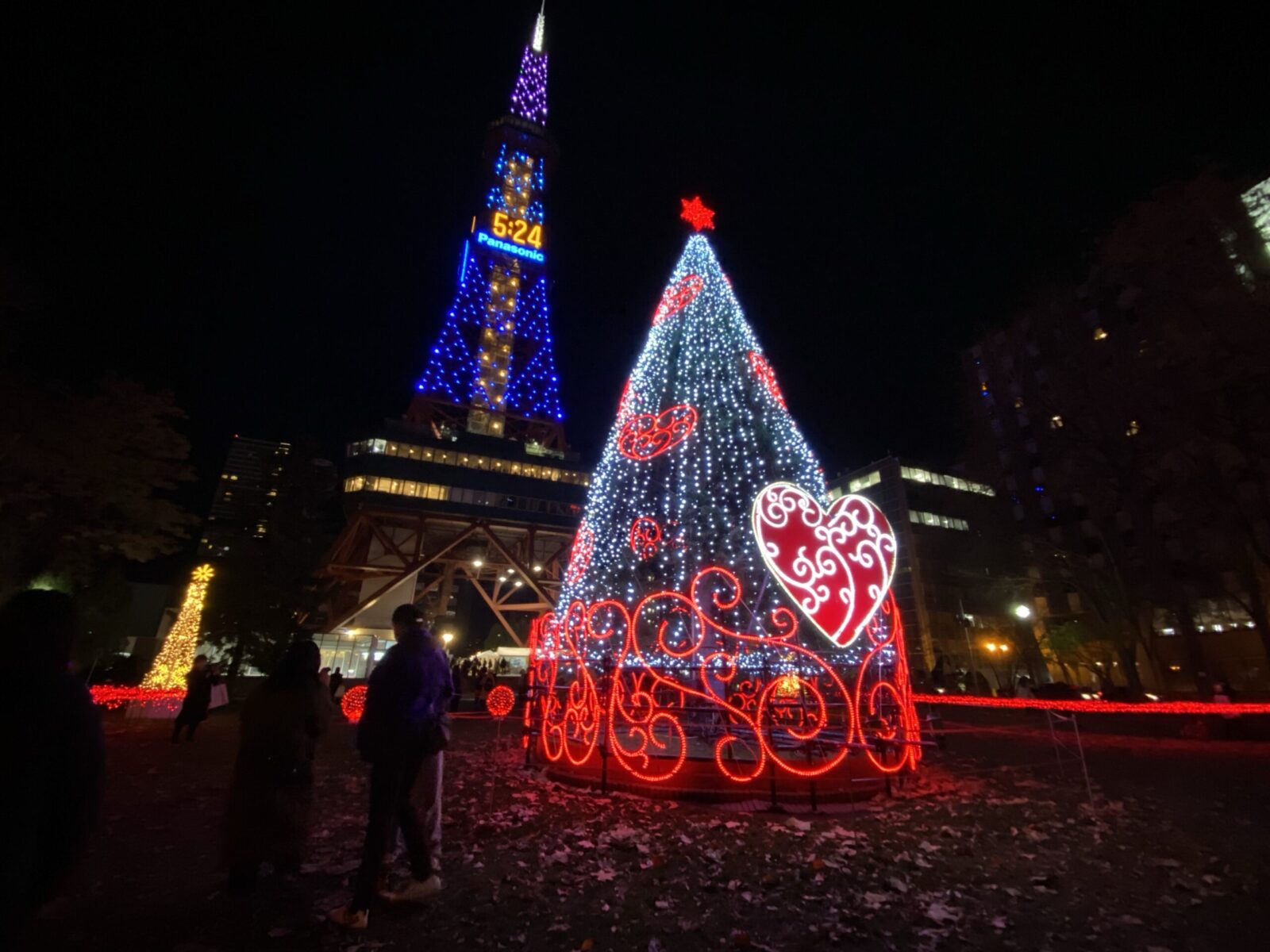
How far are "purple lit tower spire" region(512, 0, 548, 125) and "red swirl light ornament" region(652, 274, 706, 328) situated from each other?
61483 millimetres

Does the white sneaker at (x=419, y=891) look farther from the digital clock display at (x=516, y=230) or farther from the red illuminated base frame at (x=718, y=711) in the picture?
the digital clock display at (x=516, y=230)

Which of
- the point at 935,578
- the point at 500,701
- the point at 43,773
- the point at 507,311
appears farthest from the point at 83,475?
the point at 935,578

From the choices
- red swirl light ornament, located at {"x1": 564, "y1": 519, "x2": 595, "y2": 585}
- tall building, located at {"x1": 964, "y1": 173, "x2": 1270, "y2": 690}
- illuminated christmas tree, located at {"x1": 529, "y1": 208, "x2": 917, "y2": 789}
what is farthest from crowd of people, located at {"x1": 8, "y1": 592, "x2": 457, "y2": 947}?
tall building, located at {"x1": 964, "y1": 173, "x2": 1270, "y2": 690}

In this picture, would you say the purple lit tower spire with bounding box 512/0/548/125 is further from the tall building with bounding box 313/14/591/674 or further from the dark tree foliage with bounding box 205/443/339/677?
the dark tree foliage with bounding box 205/443/339/677

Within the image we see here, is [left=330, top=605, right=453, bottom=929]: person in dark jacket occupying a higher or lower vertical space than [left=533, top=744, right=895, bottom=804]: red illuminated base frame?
higher

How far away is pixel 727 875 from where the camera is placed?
449cm

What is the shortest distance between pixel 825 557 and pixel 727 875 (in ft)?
11.4

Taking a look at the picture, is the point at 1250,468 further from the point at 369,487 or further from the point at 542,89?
the point at 542,89

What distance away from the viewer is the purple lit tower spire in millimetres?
61281

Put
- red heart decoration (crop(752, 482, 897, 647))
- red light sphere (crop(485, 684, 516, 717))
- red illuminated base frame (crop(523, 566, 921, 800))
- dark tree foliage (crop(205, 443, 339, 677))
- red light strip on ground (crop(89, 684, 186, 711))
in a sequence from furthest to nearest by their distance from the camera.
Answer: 1. dark tree foliage (crop(205, 443, 339, 677))
2. red light strip on ground (crop(89, 684, 186, 711))
3. red light sphere (crop(485, 684, 516, 717))
4. red illuminated base frame (crop(523, 566, 921, 800))
5. red heart decoration (crop(752, 482, 897, 647))

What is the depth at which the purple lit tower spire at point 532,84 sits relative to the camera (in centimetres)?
6128

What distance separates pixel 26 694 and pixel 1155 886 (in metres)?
6.92

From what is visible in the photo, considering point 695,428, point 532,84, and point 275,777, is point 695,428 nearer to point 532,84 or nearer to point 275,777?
point 275,777

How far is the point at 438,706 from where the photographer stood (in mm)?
4055
